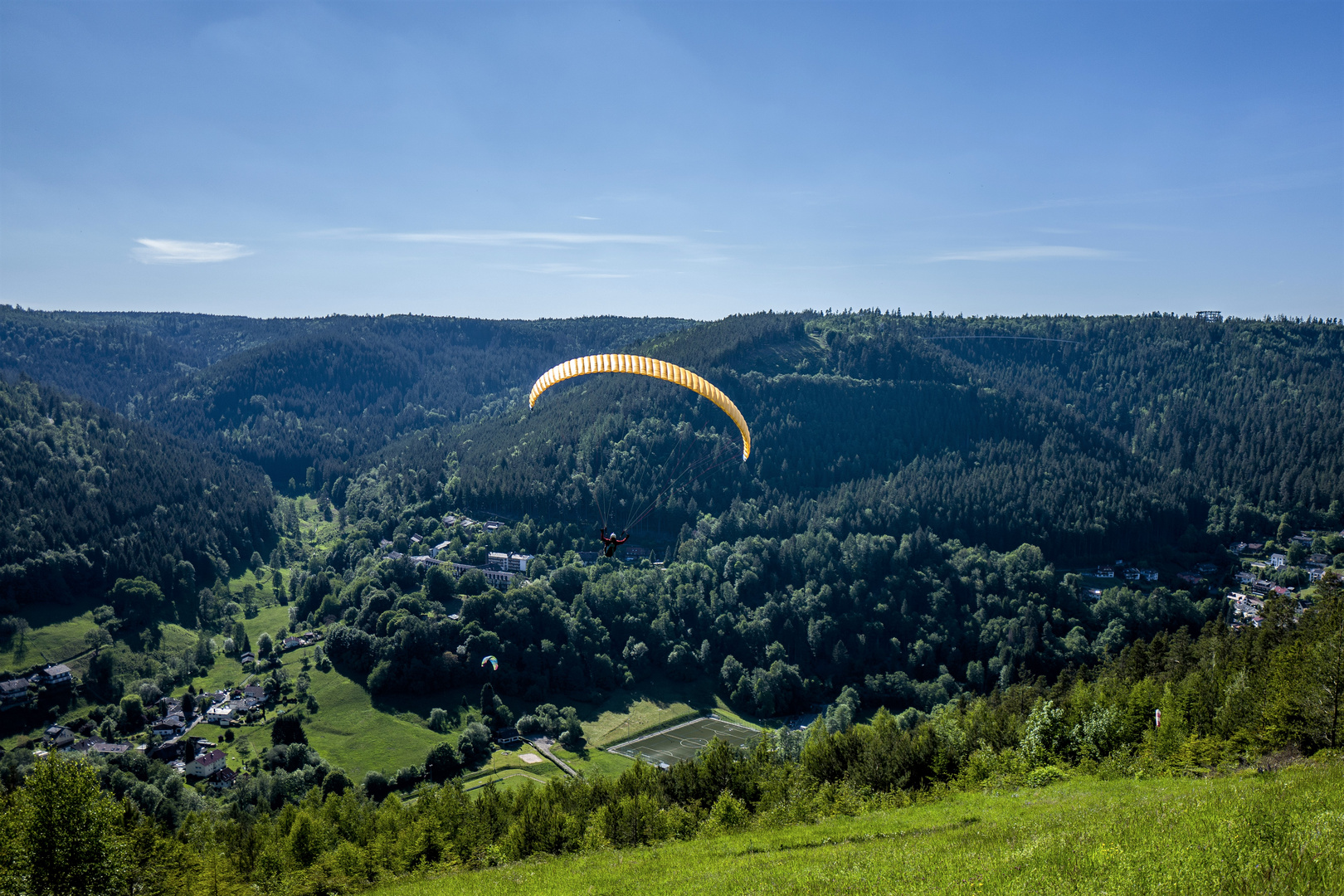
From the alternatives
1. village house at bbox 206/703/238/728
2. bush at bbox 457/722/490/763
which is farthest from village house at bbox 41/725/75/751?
bush at bbox 457/722/490/763

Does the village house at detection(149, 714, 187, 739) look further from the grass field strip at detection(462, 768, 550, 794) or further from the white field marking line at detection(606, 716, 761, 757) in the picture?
the white field marking line at detection(606, 716, 761, 757)

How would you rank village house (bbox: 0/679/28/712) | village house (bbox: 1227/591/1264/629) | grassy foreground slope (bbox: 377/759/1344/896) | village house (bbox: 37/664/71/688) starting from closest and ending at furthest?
1. grassy foreground slope (bbox: 377/759/1344/896)
2. village house (bbox: 0/679/28/712)
3. village house (bbox: 37/664/71/688)
4. village house (bbox: 1227/591/1264/629)

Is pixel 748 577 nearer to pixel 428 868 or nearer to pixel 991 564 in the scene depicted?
pixel 991 564

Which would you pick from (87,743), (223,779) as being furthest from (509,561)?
(87,743)

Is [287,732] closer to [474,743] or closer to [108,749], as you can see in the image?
[108,749]

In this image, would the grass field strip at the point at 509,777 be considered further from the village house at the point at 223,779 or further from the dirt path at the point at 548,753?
the village house at the point at 223,779

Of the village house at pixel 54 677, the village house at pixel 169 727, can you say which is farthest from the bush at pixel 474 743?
the village house at pixel 54 677

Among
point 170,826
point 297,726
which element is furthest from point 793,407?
point 170,826
